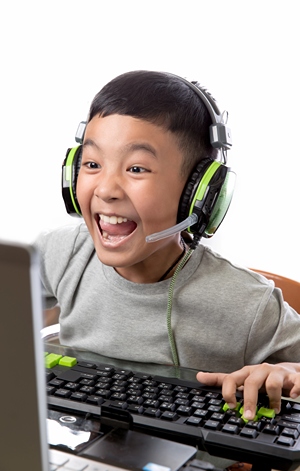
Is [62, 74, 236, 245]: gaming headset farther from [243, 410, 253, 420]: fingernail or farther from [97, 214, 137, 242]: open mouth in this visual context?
[243, 410, 253, 420]: fingernail

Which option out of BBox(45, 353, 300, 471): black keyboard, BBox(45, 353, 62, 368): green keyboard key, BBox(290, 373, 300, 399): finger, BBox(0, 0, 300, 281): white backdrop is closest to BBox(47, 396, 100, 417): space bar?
BBox(45, 353, 300, 471): black keyboard

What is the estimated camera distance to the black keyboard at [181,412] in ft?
2.26

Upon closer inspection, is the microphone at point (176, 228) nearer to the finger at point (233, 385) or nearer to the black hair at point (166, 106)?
the black hair at point (166, 106)

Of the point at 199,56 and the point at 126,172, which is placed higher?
the point at 199,56

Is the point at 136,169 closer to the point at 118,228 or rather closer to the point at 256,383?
the point at 118,228

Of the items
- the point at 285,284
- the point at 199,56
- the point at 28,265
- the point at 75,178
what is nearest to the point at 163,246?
the point at 75,178

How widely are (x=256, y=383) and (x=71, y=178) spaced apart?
1.56 feet

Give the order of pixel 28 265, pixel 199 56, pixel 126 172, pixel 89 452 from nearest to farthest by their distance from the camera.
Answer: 1. pixel 28 265
2. pixel 89 452
3. pixel 126 172
4. pixel 199 56

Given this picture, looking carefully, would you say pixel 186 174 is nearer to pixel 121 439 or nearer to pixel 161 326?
pixel 161 326

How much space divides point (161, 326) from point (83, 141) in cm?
33

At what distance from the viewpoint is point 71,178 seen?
1.10 metres

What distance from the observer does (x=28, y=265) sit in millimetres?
393

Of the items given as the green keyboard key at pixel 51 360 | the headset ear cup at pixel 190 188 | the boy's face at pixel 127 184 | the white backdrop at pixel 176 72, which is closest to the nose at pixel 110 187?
the boy's face at pixel 127 184

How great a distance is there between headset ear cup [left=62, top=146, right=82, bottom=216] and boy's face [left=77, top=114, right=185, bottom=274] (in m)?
0.04
